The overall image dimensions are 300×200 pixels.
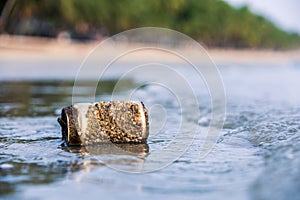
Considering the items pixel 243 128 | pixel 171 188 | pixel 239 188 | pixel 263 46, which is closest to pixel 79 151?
pixel 171 188

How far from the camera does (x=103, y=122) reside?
5.24 meters

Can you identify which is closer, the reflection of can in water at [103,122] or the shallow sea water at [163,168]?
the shallow sea water at [163,168]

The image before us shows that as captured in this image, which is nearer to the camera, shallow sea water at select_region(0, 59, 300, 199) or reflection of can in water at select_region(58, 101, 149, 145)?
shallow sea water at select_region(0, 59, 300, 199)

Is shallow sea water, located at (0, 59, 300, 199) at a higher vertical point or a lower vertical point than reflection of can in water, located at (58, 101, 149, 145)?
lower

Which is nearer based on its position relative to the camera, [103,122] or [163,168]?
[163,168]

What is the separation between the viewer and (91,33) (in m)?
55.6

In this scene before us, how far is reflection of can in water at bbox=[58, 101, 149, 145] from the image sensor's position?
521 cm

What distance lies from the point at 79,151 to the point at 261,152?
1750 mm

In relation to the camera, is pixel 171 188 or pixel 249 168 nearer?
pixel 171 188

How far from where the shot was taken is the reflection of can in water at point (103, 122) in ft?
17.1

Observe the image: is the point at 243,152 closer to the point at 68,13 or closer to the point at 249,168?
the point at 249,168

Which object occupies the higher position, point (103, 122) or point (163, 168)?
point (103, 122)

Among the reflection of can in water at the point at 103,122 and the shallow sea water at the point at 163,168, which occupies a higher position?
the reflection of can in water at the point at 103,122

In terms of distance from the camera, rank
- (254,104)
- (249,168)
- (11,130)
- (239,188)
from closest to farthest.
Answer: (239,188)
(249,168)
(11,130)
(254,104)
